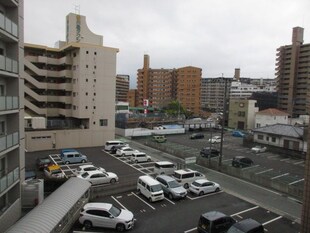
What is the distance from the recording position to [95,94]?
3912 centimetres

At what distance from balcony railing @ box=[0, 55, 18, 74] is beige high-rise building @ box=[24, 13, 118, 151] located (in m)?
23.4

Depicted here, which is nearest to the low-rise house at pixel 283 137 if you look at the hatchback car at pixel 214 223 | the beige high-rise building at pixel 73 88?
the beige high-rise building at pixel 73 88

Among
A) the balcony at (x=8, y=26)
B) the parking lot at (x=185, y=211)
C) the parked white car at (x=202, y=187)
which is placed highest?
the balcony at (x=8, y=26)

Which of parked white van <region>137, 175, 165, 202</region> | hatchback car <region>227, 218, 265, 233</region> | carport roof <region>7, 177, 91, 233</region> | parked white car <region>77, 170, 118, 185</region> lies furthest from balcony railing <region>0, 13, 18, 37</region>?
hatchback car <region>227, 218, 265, 233</region>

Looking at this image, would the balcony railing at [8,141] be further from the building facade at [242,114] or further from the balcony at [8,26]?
the building facade at [242,114]

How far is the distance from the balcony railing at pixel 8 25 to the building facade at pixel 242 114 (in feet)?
183

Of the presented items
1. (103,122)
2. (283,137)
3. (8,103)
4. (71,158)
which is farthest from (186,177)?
(283,137)

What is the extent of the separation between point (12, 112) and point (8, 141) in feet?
Result: 5.15

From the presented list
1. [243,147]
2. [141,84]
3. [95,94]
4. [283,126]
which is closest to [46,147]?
[95,94]

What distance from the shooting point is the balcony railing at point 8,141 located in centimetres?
1279

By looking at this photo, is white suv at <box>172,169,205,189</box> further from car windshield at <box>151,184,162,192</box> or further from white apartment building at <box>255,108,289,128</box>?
white apartment building at <box>255,108,289,128</box>

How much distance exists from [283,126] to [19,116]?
3742 centimetres

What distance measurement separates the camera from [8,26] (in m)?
13.2

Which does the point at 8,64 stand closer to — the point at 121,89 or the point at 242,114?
the point at 242,114
